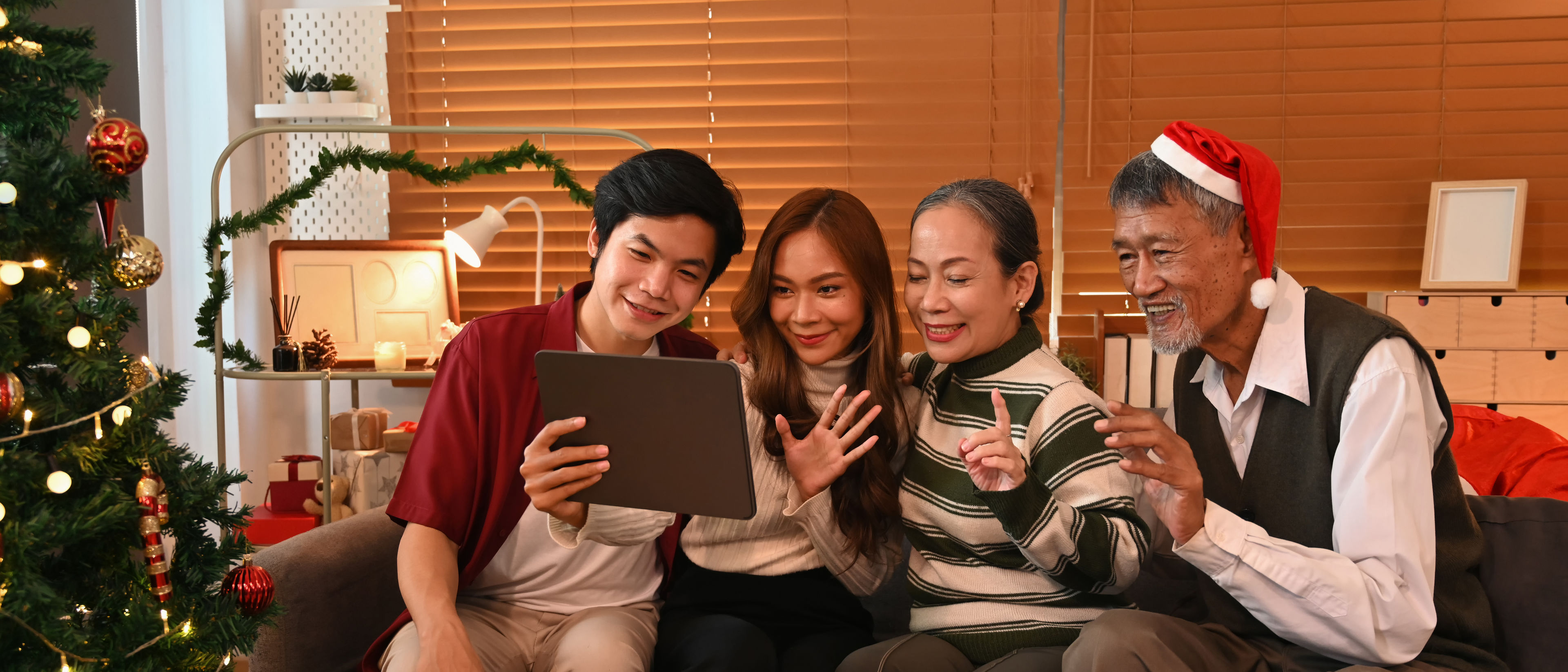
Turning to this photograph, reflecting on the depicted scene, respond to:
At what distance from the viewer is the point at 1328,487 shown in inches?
54.1

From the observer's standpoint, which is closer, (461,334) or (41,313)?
(41,313)

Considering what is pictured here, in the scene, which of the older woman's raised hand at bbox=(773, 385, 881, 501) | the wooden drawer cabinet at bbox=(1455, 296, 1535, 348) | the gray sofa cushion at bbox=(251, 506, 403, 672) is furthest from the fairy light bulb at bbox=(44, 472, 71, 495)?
the wooden drawer cabinet at bbox=(1455, 296, 1535, 348)

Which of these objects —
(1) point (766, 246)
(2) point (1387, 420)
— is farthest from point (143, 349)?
(2) point (1387, 420)

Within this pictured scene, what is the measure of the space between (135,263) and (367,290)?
175 centimetres

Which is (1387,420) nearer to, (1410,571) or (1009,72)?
(1410,571)

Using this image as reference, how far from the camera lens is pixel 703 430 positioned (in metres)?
1.25

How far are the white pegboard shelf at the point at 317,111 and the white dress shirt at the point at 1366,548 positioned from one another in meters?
3.03

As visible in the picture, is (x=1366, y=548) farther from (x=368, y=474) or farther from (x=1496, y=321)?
(x=368, y=474)

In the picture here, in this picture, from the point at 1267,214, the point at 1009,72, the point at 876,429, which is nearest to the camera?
the point at 1267,214

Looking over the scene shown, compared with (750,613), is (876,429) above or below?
above

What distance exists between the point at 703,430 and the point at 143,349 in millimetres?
2440

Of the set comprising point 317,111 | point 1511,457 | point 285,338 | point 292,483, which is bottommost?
point 292,483

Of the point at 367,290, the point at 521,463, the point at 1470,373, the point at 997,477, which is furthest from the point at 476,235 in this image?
the point at 1470,373

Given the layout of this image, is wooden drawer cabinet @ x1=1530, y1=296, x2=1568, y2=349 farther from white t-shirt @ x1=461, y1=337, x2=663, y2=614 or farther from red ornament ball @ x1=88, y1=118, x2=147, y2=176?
red ornament ball @ x1=88, y1=118, x2=147, y2=176
